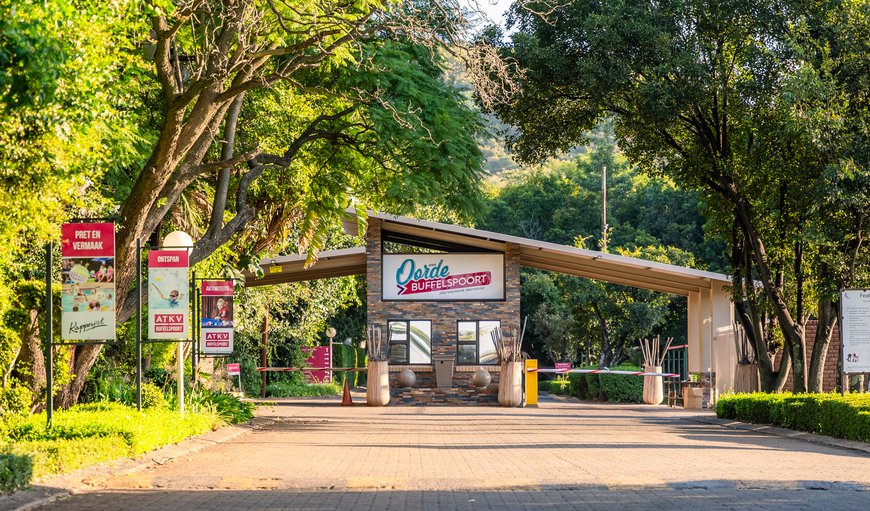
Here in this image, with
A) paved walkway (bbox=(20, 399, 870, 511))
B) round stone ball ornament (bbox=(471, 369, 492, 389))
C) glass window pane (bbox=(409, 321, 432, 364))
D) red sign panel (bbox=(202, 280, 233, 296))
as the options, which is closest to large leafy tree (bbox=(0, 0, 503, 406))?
red sign panel (bbox=(202, 280, 233, 296))

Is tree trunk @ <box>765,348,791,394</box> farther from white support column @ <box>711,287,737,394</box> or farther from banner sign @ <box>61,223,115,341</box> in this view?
banner sign @ <box>61,223,115,341</box>

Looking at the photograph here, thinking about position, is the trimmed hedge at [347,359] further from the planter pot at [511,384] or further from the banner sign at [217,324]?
the banner sign at [217,324]

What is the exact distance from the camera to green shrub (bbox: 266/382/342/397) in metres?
42.7

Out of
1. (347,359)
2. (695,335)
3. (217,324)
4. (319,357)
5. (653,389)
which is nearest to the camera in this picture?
(217,324)

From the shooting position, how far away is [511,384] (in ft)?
107

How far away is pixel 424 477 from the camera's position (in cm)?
1230

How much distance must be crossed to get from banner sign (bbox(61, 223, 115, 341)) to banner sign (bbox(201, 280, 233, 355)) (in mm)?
7301

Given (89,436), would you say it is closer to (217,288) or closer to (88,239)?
(88,239)

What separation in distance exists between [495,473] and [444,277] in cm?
2175

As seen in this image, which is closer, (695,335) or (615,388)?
(695,335)

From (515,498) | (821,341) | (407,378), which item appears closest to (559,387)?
(407,378)

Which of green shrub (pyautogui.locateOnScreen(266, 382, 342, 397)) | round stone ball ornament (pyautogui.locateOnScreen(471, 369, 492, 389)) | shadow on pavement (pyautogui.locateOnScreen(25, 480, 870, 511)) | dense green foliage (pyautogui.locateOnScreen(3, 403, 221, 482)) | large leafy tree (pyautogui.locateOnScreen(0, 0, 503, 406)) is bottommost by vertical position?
green shrub (pyautogui.locateOnScreen(266, 382, 342, 397))

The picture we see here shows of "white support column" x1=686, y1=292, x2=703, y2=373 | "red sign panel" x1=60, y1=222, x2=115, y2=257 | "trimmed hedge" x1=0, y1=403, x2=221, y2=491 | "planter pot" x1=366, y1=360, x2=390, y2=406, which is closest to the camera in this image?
"trimmed hedge" x1=0, y1=403, x2=221, y2=491

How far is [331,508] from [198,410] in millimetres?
11665
